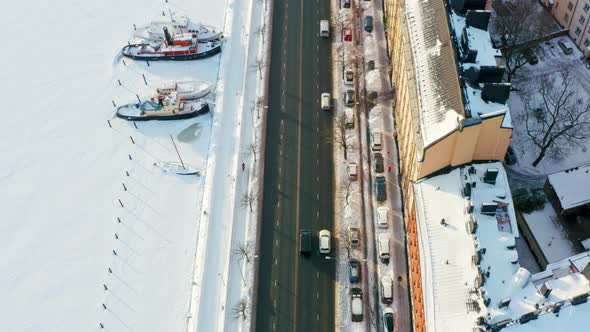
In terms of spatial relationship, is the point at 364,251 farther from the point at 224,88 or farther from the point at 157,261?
the point at 224,88

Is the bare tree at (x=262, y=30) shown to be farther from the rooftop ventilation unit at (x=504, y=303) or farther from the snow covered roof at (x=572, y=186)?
the rooftop ventilation unit at (x=504, y=303)

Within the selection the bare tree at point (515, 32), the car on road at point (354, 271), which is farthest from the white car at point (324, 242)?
the bare tree at point (515, 32)

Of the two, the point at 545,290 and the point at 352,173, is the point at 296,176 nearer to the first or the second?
the point at 352,173

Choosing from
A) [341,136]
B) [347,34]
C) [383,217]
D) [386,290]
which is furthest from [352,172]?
[347,34]

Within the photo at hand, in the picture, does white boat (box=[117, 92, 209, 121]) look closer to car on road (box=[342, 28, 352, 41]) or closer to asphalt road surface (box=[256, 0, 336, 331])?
asphalt road surface (box=[256, 0, 336, 331])

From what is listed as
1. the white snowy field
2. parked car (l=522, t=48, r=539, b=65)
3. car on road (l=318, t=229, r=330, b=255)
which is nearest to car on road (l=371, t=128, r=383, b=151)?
car on road (l=318, t=229, r=330, b=255)

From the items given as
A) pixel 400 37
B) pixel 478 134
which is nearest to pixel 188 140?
pixel 400 37
